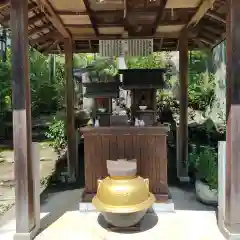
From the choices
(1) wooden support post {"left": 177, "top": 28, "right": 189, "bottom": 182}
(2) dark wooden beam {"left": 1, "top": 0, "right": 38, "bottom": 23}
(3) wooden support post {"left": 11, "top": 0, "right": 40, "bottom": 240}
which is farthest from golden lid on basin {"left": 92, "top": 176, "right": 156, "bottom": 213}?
(1) wooden support post {"left": 177, "top": 28, "right": 189, "bottom": 182}

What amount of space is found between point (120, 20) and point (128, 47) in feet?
2.89

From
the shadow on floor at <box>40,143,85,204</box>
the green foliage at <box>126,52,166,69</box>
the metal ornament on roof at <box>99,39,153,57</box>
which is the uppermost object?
the green foliage at <box>126,52,166,69</box>

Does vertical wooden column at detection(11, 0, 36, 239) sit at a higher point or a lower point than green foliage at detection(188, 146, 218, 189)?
higher

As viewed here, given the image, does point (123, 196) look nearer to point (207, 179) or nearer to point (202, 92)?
point (207, 179)

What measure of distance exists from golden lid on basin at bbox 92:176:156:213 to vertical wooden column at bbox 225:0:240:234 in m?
0.95

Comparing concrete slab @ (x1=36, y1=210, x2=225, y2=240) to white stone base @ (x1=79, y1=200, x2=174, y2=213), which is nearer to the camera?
concrete slab @ (x1=36, y1=210, x2=225, y2=240)

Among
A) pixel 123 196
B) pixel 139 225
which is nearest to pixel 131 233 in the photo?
pixel 139 225

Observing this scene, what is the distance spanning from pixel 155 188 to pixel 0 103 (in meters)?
8.35

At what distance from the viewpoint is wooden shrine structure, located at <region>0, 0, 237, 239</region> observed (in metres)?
3.76

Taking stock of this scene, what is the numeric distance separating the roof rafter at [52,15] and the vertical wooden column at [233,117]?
2163 mm

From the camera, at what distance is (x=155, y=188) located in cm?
521

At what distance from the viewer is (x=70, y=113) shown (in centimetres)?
692

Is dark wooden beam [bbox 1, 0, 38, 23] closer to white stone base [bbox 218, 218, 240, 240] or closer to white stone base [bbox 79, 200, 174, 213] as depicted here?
white stone base [bbox 79, 200, 174, 213]

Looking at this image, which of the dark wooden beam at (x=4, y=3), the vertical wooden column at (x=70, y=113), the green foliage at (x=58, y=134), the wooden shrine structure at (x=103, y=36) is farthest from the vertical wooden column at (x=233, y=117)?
the green foliage at (x=58, y=134)
